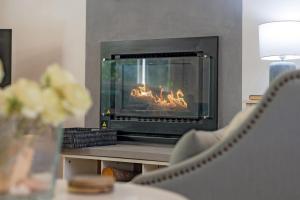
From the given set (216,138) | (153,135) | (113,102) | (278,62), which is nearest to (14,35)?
(113,102)

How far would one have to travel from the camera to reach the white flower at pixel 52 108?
3.46 feet

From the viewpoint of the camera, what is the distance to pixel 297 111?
1.39m

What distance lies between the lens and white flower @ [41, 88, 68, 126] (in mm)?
1056

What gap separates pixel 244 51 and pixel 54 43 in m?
1.74

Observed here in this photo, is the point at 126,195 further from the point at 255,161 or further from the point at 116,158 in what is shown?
the point at 116,158

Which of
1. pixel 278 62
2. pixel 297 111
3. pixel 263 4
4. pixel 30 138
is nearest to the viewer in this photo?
pixel 30 138

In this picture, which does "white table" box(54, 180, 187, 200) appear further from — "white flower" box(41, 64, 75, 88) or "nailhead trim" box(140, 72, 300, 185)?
"white flower" box(41, 64, 75, 88)

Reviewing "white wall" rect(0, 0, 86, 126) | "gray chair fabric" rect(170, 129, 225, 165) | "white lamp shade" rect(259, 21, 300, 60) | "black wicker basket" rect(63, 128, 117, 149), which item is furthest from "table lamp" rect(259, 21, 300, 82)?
"white wall" rect(0, 0, 86, 126)

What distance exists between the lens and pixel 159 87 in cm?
376

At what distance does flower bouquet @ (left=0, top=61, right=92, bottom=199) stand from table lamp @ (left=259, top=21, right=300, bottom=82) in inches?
81.8

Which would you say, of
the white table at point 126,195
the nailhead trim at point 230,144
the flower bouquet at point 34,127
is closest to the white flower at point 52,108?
the flower bouquet at point 34,127

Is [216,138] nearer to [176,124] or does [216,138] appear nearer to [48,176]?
[48,176]

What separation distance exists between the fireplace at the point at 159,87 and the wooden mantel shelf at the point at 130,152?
0.72 feet

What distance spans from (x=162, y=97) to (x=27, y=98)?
275cm
